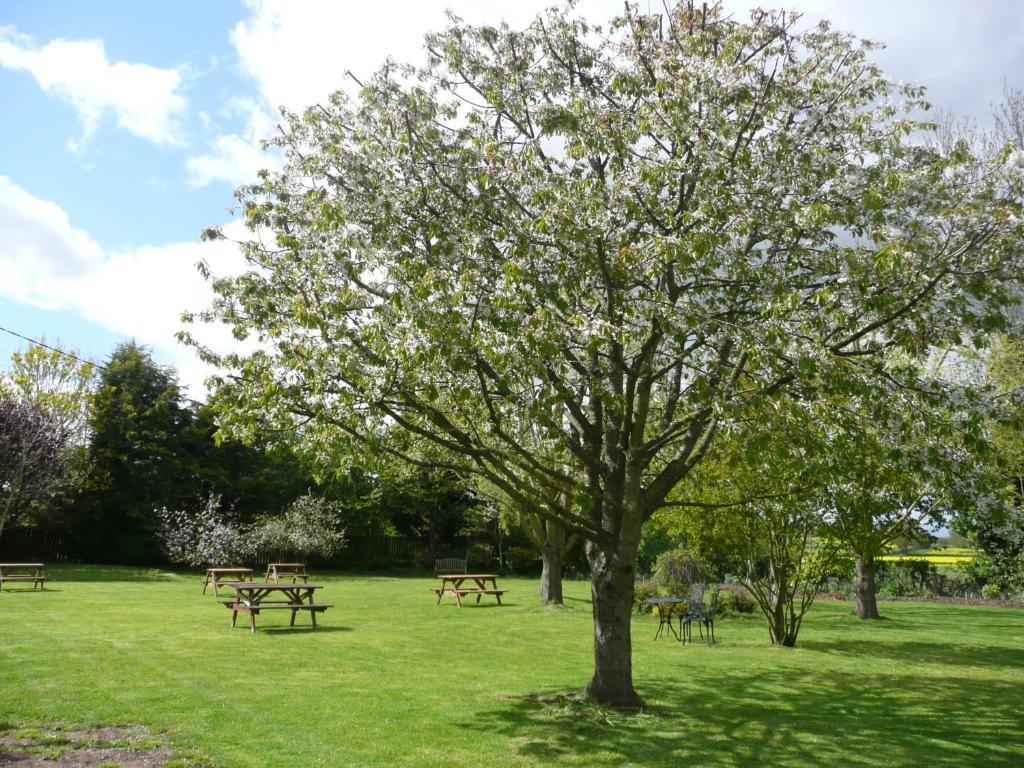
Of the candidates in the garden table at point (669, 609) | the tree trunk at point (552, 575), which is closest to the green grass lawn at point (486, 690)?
the garden table at point (669, 609)

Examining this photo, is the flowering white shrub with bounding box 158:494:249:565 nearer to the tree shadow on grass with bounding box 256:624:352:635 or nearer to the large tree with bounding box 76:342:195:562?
the large tree with bounding box 76:342:195:562

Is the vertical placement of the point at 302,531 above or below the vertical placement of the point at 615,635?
above

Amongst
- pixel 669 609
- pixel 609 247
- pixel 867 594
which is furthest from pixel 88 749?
pixel 867 594

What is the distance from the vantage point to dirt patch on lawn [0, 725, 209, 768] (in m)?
5.45

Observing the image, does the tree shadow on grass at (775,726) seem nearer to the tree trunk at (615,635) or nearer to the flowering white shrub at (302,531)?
the tree trunk at (615,635)

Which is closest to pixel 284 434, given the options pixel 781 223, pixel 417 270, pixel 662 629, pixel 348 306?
pixel 348 306

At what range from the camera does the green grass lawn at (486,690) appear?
21.0 ft

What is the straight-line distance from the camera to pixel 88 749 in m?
5.78

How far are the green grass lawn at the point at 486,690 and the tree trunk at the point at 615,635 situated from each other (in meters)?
0.32

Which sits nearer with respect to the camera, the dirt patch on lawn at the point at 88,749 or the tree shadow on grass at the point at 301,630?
the dirt patch on lawn at the point at 88,749

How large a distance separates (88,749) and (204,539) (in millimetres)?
23050

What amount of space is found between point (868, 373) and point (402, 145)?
481 cm

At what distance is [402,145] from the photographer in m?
7.34

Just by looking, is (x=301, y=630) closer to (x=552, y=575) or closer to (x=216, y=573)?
(x=552, y=575)
